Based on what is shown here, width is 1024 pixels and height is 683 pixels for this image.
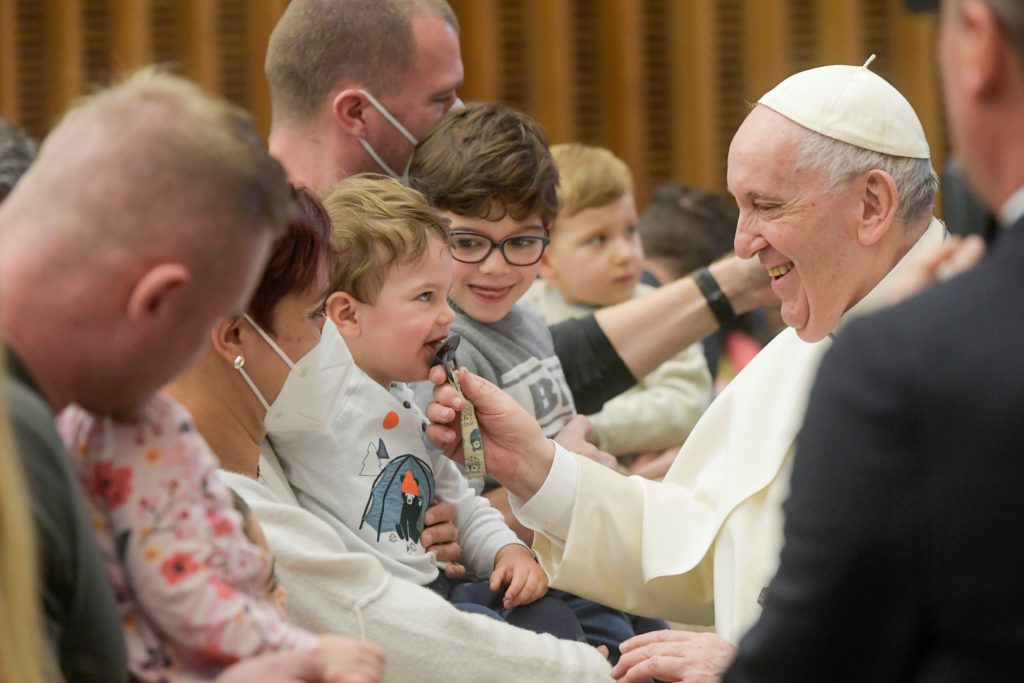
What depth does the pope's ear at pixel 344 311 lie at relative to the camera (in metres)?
2.64

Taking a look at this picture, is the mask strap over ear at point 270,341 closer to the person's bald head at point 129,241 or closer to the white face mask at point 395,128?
the person's bald head at point 129,241

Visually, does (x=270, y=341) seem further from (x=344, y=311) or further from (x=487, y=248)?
(x=487, y=248)

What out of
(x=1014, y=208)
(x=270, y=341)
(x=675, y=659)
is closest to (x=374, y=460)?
(x=270, y=341)

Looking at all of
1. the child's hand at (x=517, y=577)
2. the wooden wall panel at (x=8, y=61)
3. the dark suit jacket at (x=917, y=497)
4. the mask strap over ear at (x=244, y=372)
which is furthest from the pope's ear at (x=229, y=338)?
the wooden wall panel at (x=8, y=61)

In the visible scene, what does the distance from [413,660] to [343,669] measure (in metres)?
0.56

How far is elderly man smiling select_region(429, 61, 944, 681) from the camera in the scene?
8.94 ft

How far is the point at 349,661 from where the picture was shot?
1.63 metres

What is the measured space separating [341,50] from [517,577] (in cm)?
144

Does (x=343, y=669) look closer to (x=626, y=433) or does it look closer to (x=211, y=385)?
(x=211, y=385)

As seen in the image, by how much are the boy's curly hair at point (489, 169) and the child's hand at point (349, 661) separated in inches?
56.7

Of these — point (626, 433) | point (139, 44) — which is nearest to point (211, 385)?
point (626, 433)

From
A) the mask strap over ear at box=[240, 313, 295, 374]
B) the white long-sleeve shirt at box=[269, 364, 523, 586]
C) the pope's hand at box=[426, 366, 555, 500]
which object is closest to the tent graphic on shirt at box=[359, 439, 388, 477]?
the white long-sleeve shirt at box=[269, 364, 523, 586]

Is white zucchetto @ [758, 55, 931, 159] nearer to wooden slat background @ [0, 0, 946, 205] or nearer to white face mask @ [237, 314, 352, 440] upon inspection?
white face mask @ [237, 314, 352, 440]

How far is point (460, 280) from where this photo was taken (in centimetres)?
303
